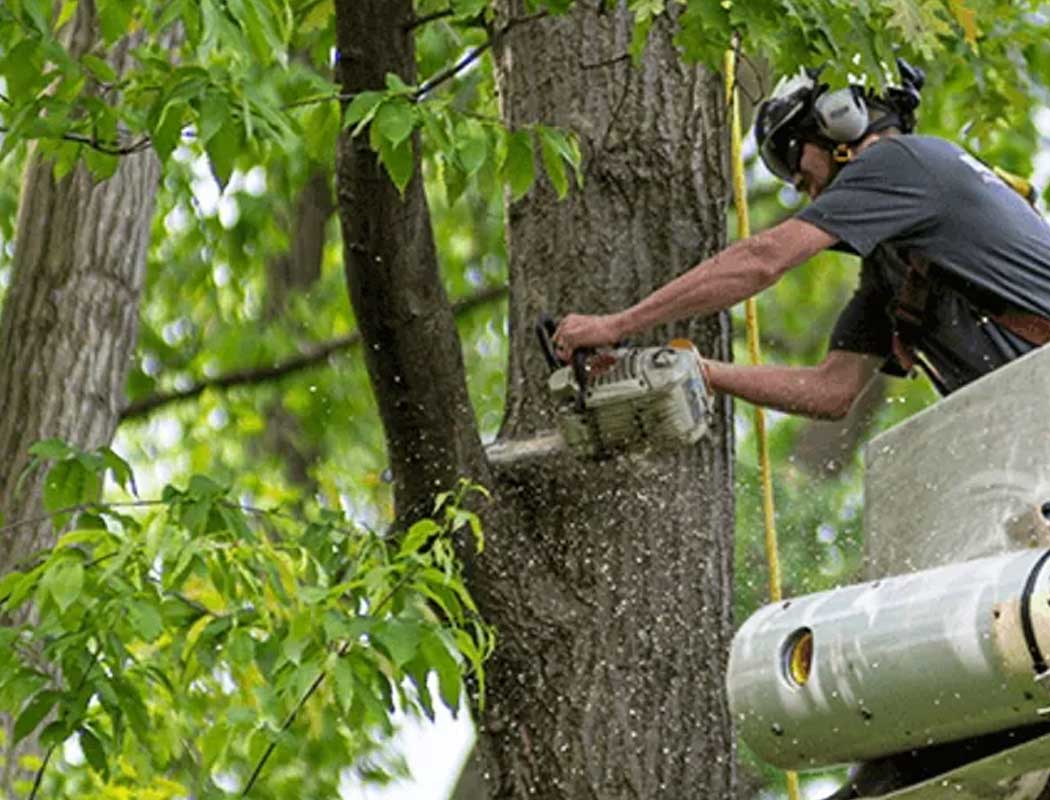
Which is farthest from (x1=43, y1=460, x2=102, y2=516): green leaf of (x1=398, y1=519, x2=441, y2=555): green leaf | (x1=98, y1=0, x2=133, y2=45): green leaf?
(x1=98, y1=0, x2=133, y2=45): green leaf

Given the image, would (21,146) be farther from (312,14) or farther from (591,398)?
(591,398)

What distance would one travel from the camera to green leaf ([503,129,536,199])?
19.3ft

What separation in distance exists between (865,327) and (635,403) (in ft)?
2.82

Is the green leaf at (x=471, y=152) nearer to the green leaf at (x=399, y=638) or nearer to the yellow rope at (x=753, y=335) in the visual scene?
the green leaf at (x=399, y=638)

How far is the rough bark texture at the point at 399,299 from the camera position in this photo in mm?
5797

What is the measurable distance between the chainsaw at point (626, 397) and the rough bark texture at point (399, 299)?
0.27 metres

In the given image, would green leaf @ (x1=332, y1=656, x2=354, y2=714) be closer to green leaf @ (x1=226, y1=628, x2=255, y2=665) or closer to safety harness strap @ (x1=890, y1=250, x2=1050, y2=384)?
green leaf @ (x1=226, y1=628, x2=255, y2=665)

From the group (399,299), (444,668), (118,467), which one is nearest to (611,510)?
(399,299)

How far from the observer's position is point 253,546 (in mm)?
5867

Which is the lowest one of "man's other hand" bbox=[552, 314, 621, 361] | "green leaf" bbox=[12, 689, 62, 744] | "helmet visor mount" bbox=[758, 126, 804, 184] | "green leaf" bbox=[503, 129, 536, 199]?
"green leaf" bbox=[12, 689, 62, 744]

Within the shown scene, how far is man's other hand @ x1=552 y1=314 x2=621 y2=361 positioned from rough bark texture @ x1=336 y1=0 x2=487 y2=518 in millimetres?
321

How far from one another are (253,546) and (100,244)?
7.22 ft

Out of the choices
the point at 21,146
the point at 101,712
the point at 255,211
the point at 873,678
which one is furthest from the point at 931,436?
the point at 255,211

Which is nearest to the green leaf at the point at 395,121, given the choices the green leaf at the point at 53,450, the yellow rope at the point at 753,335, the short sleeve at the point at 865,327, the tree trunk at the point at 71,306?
the green leaf at the point at 53,450
